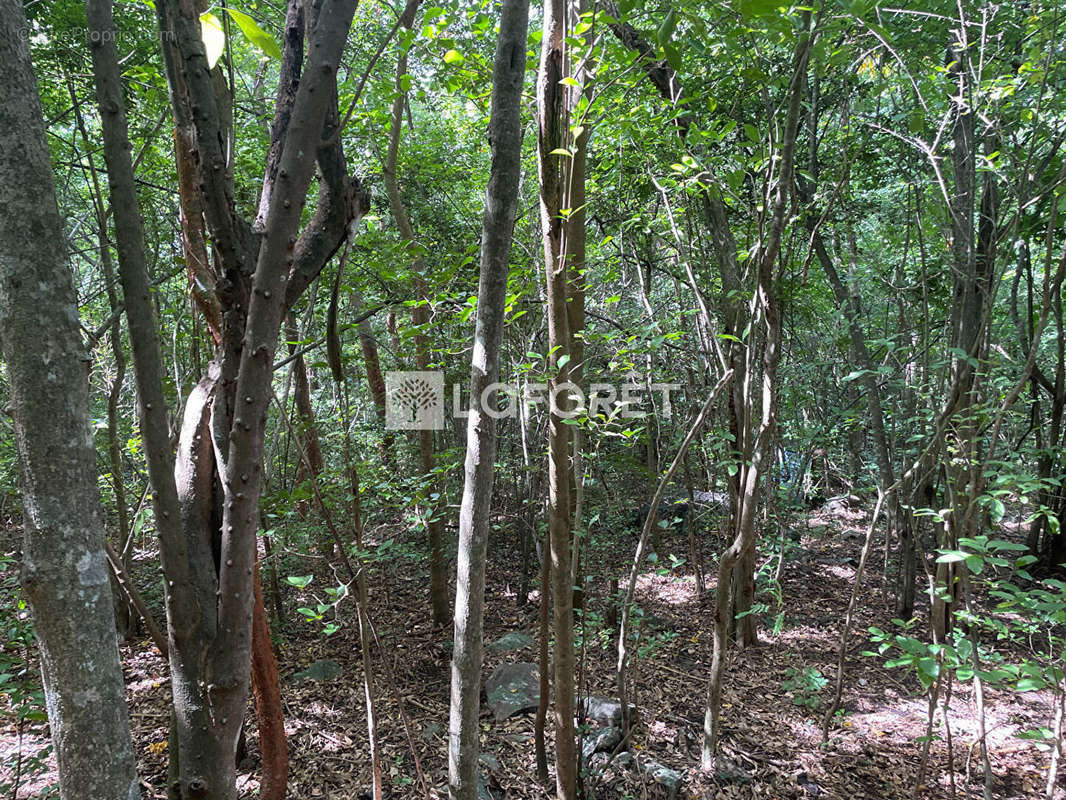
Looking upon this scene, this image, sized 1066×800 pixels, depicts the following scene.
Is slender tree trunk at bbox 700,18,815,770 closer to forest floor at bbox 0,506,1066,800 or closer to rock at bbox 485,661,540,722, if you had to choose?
forest floor at bbox 0,506,1066,800

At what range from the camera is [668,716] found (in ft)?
12.9

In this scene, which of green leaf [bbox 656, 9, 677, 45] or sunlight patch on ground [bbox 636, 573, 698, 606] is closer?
green leaf [bbox 656, 9, 677, 45]

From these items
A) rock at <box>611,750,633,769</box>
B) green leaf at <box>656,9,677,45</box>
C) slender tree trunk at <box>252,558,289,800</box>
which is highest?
green leaf at <box>656,9,677,45</box>

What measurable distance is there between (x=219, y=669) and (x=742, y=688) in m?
4.03

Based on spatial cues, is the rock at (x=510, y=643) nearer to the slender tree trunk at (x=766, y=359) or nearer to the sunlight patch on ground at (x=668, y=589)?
the sunlight patch on ground at (x=668, y=589)

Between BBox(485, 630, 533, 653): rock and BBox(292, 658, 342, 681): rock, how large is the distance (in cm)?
130

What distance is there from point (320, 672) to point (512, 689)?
167cm

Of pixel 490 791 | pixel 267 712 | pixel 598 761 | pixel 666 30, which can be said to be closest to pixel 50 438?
pixel 666 30

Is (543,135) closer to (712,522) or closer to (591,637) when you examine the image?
(591,637)

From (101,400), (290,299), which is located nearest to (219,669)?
(290,299)

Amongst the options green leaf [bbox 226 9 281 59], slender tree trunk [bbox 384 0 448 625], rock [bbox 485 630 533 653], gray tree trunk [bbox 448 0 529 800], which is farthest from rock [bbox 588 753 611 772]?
green leaf [bbox 226 9 281 59]

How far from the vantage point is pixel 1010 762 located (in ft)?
10.9

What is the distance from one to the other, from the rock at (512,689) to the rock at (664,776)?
41.6 inches

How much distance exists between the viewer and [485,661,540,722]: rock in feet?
13.8
